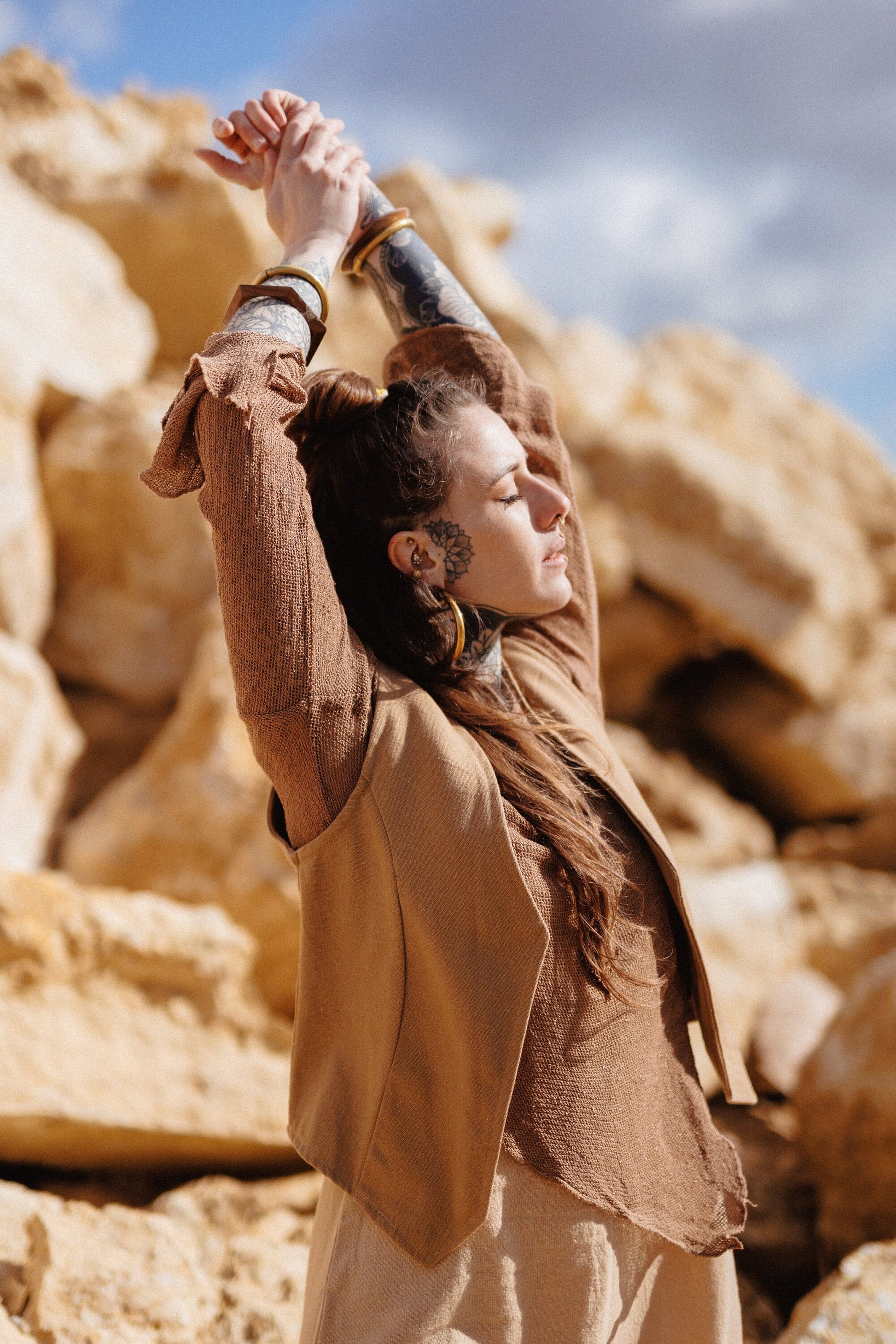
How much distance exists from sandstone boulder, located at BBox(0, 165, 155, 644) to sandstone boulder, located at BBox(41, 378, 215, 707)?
0.40 feet

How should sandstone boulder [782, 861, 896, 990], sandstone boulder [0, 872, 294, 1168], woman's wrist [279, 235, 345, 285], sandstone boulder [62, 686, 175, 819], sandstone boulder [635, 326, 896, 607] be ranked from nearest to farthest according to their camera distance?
woman's wrist [279, 235, 345, 285]
sandstone boulder [0, 872, 294, 1168]
sandstone boulder [62, 686, 175, 819]
sandstone boulder [782, 861, 896, 990]
sandstone boulder [635, 326, 896, 607]

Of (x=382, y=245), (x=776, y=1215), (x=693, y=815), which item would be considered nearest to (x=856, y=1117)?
(x=776, y=1215)

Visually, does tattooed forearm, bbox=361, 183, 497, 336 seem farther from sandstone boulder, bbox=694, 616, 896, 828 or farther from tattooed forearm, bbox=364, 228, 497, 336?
sandstone boulder, bbox=694, 616, 896, 828

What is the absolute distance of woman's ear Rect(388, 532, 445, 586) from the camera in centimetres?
155

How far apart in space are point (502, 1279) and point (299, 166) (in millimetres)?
1553

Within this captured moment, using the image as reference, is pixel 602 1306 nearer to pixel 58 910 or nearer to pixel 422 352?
pixel 422 352

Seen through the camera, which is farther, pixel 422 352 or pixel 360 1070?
pixel 422 352

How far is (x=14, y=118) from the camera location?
7.43 m

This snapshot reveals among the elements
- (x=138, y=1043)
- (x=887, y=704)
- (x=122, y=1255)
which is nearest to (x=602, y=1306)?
(x=122, y=1255)

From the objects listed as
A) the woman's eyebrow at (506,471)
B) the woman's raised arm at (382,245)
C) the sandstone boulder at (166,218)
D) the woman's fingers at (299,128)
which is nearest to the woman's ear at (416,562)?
the woman's eyebrow at (506,471)

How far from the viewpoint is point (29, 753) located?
12.3 ft

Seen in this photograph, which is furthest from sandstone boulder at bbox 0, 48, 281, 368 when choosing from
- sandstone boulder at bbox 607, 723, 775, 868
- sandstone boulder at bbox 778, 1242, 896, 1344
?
sandstone boulder at bbox 778, 1242, 896, 1344

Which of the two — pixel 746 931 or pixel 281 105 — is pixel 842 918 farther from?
pixel 281 105

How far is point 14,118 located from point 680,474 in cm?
526
